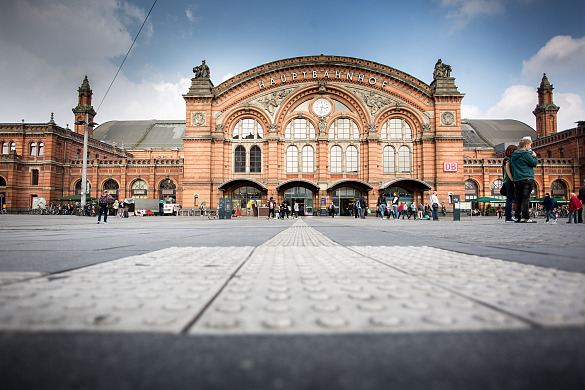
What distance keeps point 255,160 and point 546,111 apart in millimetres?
50091

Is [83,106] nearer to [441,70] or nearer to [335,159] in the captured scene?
[335,159]

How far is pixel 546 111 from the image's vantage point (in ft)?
165

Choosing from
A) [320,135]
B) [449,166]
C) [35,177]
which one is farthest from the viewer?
[35,177]

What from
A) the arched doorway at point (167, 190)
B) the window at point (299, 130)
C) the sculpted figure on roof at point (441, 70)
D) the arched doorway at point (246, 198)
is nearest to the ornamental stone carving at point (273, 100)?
the window at point (299, 130)

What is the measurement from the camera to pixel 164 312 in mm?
1153

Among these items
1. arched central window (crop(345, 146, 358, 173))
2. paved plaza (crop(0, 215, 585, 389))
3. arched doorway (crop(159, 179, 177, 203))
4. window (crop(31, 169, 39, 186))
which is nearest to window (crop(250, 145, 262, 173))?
arched central window (crop(345, 146, 358, 173))

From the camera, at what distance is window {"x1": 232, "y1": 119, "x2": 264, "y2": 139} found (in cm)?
3260

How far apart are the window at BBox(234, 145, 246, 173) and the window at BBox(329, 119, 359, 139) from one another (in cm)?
949

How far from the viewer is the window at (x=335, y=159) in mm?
32281

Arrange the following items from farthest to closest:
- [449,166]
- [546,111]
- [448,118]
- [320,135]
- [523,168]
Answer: [546,111]
[320,135]
[448,118]
[449,166]
[523,168]

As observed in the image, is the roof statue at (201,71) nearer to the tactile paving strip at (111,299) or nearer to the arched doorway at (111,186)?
the arched doorway at (111,186)

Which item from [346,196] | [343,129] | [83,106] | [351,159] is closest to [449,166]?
[351,159]

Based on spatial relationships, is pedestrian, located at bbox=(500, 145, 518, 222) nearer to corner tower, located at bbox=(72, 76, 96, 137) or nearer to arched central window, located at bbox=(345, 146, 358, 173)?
arched central window, located at bbox=(345, 146, 358, 173)

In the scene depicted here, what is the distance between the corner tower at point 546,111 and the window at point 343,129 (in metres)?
39.4
